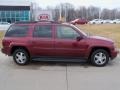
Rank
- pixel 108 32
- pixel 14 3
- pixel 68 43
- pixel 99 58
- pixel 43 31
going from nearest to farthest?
pixel 68 43 → pixel 99 58 → pixel 43 31 → pixel 108 32 → pixel 14 3

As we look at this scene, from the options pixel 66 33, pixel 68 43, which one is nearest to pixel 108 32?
pixel 66 33

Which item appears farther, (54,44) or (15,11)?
(15,11)

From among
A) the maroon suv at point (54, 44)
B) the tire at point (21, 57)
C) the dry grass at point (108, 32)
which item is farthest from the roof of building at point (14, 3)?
the tire at point (21, 57)

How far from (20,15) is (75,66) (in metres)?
66.2

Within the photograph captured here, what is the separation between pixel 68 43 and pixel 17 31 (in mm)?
2026

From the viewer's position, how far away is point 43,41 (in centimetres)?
1071

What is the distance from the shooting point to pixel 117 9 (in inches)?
5915

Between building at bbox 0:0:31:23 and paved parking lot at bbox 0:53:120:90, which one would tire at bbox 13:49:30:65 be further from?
building at bbox 0:0:31:23

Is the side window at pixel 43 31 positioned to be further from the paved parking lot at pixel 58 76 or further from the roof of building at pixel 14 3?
the roof of building at pixel 14 3

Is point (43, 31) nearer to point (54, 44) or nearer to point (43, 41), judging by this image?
point (43, 41)

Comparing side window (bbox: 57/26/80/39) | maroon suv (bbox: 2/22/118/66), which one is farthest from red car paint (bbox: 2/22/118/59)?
side window (bbox: 57/26/80/39)

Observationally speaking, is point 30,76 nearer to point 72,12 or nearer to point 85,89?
point 85,89

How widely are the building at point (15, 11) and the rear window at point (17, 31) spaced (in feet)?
211

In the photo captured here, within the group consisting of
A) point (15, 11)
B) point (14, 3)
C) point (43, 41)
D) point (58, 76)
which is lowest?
point (58, 76)
